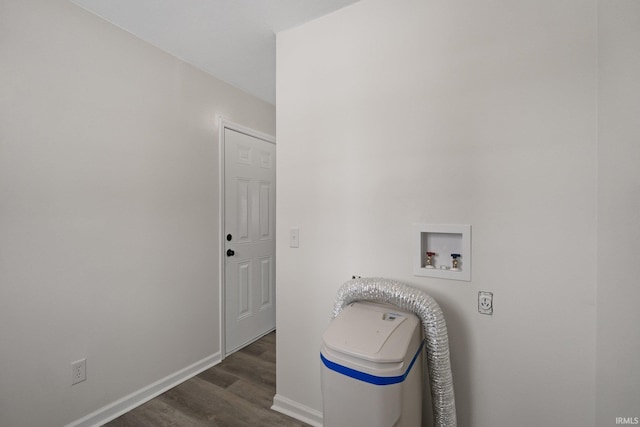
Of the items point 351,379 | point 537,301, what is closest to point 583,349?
point 537,301

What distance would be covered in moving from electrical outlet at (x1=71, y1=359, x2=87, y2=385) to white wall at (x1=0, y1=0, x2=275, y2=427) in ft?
0.10

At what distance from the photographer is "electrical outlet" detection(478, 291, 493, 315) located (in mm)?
1210

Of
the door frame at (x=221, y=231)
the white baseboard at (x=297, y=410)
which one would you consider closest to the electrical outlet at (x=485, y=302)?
the white baseboard at (x=297, y=410)

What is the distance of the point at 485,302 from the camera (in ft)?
4.00

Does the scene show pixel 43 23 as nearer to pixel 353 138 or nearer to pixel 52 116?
pixel 52 116

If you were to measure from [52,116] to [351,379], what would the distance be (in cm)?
204

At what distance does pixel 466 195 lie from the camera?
1257 mm

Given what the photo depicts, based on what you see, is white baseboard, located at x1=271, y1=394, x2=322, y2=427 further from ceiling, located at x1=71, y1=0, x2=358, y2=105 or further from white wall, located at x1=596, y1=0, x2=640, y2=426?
ceiling, located at x1=71, y1=0, x2=358, y2=105

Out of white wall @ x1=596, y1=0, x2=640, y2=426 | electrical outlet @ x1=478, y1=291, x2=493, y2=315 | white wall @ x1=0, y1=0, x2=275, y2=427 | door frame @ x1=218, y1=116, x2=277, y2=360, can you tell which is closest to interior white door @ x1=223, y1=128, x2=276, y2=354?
door frame @ x1=218, y1=116, x2=277, y2=360

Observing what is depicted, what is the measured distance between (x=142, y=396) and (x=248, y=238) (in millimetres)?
1445

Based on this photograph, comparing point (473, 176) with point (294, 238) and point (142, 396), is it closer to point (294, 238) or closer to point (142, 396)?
point (294, 238)

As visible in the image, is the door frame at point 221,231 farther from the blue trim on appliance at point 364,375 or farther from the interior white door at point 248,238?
the blue trim on appliance at point 364,375

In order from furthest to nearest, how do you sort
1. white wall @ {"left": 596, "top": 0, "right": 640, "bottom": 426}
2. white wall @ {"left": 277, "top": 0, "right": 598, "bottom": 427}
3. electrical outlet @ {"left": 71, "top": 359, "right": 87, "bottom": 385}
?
electrical outlet @ {"left": 71, "top": 359, "right": 87, "bottom": 385}, white wall @ {"left": 277, "top": 0, "right": 598, "bottom": 427}, white wall @ {"left": 596, "top": 0, "right": 640, "bottom": 426}

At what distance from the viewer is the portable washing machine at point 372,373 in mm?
938
